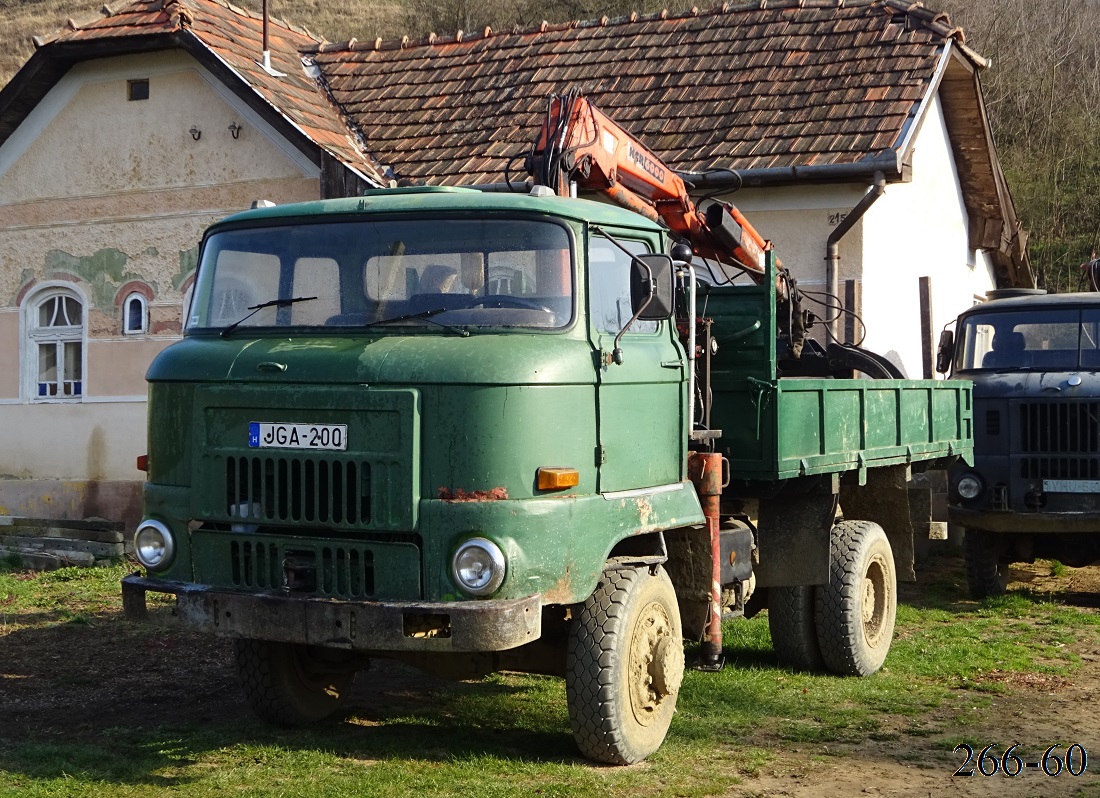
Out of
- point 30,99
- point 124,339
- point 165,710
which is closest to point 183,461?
point 165,710

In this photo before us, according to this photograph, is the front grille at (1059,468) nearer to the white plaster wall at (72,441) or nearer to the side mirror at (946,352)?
the side mirror at (946,352)

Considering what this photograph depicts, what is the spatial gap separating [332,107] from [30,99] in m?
3.36

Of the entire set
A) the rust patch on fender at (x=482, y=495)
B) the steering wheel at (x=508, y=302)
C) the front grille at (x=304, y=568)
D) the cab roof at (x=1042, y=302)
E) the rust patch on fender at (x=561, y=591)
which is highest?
the cab roof at (x=1042, y=302)

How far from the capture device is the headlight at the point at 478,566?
5059 mm

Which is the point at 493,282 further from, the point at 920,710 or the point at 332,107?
the point at 332,107

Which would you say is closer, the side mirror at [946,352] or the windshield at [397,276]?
the windshield at [397,276]

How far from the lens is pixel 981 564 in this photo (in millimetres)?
10422

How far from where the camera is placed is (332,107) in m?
15.7

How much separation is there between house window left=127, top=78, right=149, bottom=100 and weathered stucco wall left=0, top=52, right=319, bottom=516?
0.06m

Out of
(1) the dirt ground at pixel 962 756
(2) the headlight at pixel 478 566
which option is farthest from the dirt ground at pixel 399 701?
(2) the headlight at pixel 478 566

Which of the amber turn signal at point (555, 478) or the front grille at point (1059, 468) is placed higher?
the amber turn signal at point (555, 478)

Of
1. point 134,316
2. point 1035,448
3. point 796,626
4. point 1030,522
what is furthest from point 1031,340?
point 134,316

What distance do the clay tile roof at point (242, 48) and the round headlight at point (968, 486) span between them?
6763 mm

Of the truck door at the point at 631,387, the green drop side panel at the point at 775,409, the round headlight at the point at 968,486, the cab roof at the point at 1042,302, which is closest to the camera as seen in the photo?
the truck door at the point at 631,387
